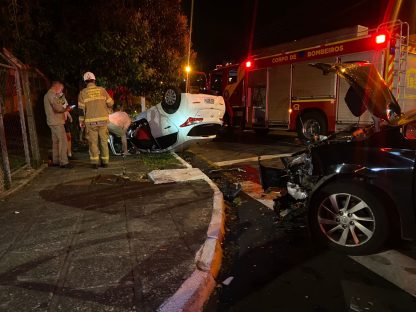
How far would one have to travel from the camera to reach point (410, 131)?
354 cm

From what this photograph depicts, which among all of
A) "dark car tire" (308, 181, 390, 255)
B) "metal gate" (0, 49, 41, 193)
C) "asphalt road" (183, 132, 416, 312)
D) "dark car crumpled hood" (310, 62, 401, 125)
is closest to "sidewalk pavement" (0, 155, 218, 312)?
"asphalt road" (183, 132, 416, 312)

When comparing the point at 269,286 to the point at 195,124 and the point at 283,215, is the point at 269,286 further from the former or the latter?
the point at 195,124

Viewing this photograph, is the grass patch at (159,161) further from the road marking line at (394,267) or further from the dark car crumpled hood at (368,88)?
the road marking line at (394,267)

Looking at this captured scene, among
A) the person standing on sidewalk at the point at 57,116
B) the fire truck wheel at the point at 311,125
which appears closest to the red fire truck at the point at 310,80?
the fire truck wheel at the point at 311,125

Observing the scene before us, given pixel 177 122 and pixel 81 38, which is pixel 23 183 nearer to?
pixel 177 122

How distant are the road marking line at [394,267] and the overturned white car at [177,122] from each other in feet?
17.1

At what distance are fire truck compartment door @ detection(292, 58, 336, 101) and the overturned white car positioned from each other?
394 cm

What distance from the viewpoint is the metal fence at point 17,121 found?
615 centimetres

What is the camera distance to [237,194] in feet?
19.8

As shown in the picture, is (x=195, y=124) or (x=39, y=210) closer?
(x=39, y=210)

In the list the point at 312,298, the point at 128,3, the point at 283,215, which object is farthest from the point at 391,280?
the point at 128,3

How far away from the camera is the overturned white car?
830cm

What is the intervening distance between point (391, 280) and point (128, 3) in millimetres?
11454

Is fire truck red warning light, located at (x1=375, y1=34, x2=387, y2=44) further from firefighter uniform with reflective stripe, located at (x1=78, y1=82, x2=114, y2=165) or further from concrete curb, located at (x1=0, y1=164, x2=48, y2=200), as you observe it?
concrete curb, located at (x1=0, y1=164, x2=48, y2=200)
